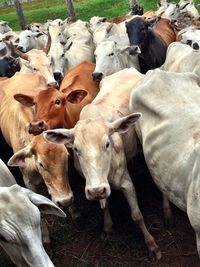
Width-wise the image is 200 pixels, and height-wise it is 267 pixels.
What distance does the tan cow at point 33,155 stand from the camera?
18.6ft

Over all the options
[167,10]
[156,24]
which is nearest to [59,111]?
[156,24]

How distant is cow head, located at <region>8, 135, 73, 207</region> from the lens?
5.64 m

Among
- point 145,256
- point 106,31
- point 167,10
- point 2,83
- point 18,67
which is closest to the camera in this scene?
point 145,256

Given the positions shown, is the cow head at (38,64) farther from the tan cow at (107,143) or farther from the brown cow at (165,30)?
the brown cow at (165,30)

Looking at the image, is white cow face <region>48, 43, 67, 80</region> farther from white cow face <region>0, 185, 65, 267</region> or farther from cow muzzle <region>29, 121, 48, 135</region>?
white cow face <region>0, 185, 65, 267</region>

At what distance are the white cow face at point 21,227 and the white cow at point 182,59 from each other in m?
3.46

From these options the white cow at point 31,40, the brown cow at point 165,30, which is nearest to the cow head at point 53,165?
the brown cow at point 165,30

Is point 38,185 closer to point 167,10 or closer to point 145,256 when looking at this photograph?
point 145,256

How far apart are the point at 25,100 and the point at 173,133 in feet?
7.00

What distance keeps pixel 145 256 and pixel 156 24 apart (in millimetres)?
6460

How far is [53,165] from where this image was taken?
5.66m

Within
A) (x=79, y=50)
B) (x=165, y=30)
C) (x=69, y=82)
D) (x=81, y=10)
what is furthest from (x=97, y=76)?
(x=81, y=10)

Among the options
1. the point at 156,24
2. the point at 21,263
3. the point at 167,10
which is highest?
the point at 21,263

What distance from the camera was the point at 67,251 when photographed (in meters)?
6.21
